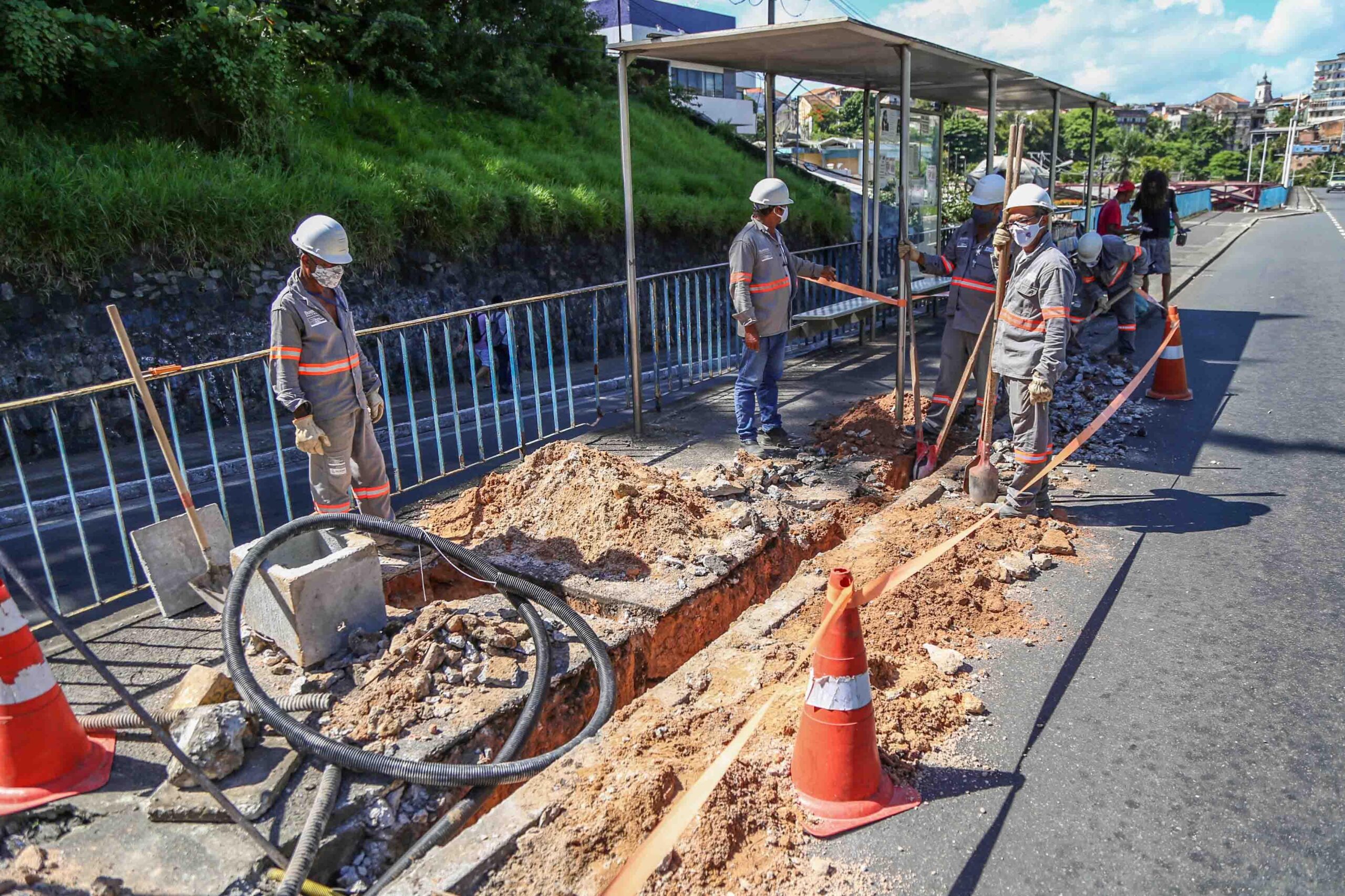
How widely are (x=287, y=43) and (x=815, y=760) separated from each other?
1243 centimetres

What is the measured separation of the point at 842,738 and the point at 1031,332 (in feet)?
11.0

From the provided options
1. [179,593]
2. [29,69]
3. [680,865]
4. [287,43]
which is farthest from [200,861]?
[287,43]

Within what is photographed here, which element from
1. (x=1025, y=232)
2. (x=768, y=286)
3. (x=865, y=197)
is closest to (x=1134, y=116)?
(x=865, y=197)

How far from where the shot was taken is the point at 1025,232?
531 cm

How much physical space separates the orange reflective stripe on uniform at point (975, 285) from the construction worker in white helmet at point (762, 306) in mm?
1210

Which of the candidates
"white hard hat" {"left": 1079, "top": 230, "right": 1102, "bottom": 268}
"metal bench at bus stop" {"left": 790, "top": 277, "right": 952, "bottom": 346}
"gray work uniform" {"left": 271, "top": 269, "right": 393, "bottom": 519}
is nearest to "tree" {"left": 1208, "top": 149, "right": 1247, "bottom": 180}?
"metal bench at bus stop" {"left": 790, "top": 277, "right": 952, "bottom": 346}

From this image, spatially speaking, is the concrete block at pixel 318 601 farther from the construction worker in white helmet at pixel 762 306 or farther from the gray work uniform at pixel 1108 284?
the gray work uniform at pixel 1108 284

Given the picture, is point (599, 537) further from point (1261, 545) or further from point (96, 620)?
point (1261, 545)

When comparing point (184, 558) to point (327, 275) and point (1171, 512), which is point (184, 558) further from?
point (1171, 512)

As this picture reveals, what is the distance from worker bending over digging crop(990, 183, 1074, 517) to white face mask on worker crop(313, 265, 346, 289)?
11.9 ft

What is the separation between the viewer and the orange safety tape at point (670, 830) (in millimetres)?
2596

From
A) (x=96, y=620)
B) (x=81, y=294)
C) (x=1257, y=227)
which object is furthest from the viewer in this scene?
(x=1257, y=227)

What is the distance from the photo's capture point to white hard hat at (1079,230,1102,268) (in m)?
8.73

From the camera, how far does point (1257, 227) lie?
31781 millimetres
